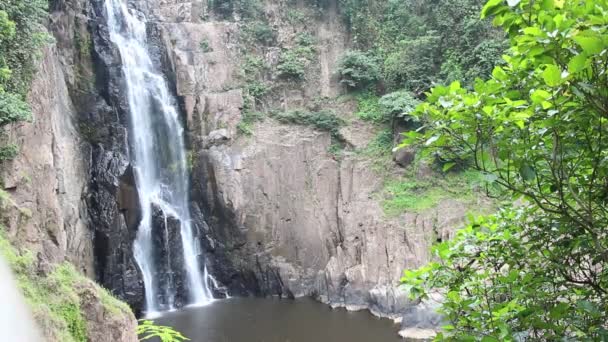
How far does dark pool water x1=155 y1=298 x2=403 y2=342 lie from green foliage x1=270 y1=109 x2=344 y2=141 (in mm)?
8145

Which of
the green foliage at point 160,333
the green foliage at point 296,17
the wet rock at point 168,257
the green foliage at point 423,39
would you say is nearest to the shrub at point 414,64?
the green foliage at point 423,39

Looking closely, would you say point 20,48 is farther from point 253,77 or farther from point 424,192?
point 424,192

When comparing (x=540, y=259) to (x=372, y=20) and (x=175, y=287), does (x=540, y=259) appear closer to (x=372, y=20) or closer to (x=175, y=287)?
(x=175, y=287)

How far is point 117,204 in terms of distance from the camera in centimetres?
1903

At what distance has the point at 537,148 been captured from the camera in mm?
2730

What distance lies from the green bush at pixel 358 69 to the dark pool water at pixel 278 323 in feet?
36.4

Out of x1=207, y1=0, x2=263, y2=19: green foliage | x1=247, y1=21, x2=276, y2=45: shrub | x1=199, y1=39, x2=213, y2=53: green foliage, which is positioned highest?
x1=207, y1=0, x2=263, y2=19: green foliage

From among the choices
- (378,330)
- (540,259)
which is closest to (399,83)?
(378,330)

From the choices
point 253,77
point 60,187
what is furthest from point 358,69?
point 60,187

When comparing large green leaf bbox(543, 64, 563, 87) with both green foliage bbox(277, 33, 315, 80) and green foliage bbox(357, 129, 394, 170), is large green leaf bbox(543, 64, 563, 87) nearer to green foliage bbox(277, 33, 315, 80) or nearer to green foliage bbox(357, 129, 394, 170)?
green foliage bbox(357, 129, 394, 170)

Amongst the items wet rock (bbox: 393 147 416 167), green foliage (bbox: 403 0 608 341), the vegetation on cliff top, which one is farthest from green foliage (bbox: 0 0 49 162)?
wet rock (bbox: 393 147 416 167)

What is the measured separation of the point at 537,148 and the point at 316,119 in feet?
68.5

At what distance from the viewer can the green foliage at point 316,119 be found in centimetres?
2331

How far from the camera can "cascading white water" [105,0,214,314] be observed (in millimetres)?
20305
